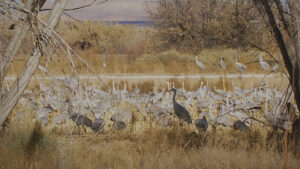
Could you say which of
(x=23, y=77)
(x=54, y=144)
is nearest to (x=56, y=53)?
(x=23, y=77)

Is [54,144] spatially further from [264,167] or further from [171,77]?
[171,77]

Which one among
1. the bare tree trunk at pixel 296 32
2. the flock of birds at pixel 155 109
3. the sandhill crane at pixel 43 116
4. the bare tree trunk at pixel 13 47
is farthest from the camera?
the sandhill crane at pixel 43 116

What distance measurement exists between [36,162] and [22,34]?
59.4 inches

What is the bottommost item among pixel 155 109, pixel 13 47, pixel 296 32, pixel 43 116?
pixel 43 116

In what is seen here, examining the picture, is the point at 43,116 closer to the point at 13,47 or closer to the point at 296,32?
the point at 13,47

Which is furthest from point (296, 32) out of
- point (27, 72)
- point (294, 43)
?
point (27, 72)

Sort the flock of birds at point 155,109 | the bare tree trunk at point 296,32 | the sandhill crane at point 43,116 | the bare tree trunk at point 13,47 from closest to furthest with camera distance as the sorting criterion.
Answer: the bare tree trunk at point 13,47, the bare tree trunk at point 296,32, the flock of birds at point 155,109, the sandhill crane at point 43,116

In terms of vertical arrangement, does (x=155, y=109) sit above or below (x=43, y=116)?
above

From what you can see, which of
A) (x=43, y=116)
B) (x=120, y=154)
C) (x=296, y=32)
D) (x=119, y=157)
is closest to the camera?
(x=296, y=32)

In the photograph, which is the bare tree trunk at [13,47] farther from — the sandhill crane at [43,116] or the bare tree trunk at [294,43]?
the sandhill crane at [43,116]

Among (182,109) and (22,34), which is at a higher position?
(22,34)

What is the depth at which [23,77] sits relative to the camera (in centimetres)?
426

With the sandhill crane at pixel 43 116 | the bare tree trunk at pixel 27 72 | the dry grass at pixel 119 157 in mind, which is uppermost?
the bare tree trunk at pixel 27 72

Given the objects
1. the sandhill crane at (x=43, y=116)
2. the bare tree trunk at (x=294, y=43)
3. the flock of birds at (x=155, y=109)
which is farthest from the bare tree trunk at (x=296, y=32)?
the sandhill crane at (x=43, y=116)
